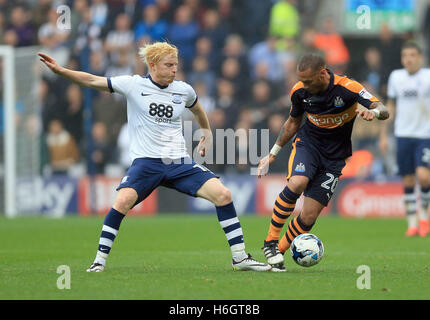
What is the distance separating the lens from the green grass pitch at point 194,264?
6734 mm

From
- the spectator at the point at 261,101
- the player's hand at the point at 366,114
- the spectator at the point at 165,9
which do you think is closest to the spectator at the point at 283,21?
the spectator at the point at 261,101

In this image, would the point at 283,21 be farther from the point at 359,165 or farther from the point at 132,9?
the point at 359,165

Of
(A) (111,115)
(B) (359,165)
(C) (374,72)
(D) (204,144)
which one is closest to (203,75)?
(A) (111,115)

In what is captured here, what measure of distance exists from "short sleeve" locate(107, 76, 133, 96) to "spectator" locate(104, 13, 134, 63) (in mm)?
10646

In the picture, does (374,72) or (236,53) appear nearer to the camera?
(374,72)

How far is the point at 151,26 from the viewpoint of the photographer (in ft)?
63.8

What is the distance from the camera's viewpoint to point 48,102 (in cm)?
1875

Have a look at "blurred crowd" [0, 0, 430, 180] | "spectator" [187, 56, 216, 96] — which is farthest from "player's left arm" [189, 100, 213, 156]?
"spectator" [187, 56, 216, 96]

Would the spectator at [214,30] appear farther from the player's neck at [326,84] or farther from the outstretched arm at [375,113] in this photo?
the outstretched arm at [375,113]

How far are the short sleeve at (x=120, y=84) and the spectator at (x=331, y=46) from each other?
35.6 feet

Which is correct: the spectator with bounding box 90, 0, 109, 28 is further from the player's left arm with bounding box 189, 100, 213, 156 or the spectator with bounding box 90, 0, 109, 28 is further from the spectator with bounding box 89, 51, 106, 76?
the player's left arm with bounding box 189, 100, 213, 156

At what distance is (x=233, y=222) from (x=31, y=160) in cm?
1102

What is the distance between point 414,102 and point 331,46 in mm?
6147

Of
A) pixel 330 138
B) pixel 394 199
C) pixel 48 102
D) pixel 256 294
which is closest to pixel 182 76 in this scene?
pixel 48 102
